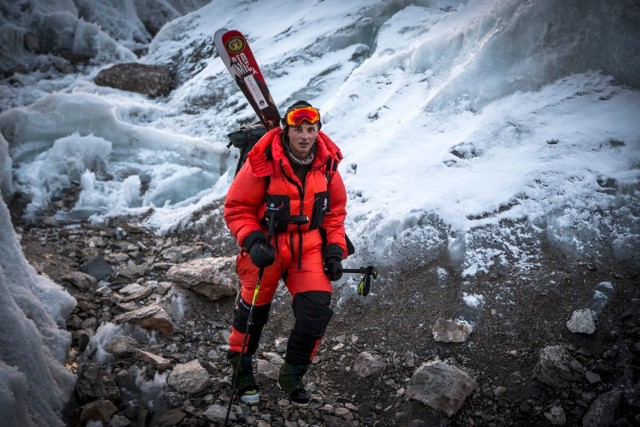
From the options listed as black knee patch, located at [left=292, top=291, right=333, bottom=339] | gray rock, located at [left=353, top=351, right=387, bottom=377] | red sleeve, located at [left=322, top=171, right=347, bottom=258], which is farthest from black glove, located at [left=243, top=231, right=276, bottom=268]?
gray rock, located at [left=353, top=351, right=387, bottom=377]

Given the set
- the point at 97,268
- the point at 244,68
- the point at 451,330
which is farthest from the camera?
the point at 97,268

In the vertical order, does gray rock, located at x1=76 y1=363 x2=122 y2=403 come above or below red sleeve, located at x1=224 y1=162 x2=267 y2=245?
below

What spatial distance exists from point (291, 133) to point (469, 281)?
2.41 m

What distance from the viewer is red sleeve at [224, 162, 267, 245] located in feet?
10.1

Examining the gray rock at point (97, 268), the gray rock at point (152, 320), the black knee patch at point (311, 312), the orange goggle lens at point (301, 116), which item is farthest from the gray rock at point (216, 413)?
the gray rock at point (97, 268)

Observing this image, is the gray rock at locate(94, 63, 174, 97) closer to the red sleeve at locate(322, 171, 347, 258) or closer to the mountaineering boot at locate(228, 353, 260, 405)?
the red sleeve at locate(322, 171, 347, 258)

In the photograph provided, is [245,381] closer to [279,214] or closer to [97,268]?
[279,214]

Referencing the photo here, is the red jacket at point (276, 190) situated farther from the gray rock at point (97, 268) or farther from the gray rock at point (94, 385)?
the gray rock at point (97, 268)

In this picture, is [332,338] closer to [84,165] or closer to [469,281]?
[469,281]

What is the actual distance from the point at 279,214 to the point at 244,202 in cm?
32

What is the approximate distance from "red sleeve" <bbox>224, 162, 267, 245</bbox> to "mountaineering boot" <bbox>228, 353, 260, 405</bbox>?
1041 millimetres

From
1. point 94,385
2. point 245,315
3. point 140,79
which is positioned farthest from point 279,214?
point 140,79

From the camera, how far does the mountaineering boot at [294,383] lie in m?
3.22

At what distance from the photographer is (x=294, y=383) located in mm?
3232
